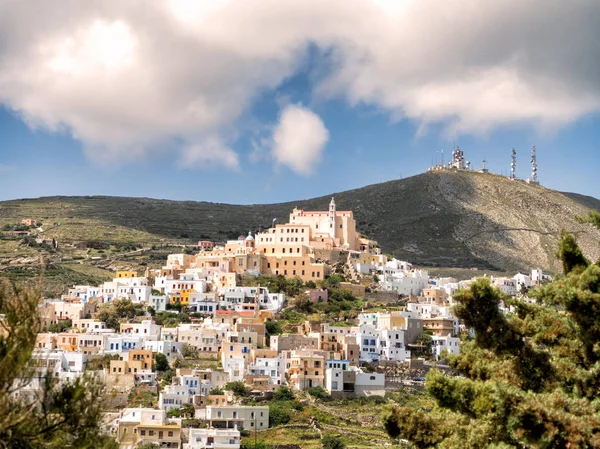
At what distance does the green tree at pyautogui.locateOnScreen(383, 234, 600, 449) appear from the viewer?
44.4ft

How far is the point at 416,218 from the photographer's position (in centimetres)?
12131

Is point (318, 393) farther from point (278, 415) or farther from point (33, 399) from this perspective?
point (33, 399)

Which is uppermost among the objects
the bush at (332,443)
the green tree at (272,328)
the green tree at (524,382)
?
the green tree at (272,328)

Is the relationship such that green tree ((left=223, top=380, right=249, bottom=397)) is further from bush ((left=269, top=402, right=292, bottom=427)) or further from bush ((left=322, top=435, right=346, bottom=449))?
bush ((left=322, top=435, right=346, bottom=449))

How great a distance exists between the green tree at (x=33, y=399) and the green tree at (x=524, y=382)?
5249 millimetres

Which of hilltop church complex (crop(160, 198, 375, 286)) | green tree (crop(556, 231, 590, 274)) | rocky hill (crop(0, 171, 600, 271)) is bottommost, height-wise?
green tree (crop(556, 231, 590, 274))

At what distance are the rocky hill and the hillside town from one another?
29192mm

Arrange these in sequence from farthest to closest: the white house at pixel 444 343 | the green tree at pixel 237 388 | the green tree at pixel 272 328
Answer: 1. the green tree at pixel 272 328
2. the white house at pixel 444 343
3. the green tree at pixel 237 388

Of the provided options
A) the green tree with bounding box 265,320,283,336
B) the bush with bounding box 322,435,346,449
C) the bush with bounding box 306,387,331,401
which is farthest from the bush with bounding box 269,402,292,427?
the green tree with bounding box 265,320,283,336

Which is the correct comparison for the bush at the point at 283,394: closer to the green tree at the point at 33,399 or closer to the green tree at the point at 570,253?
the green tree at the point at 570,253

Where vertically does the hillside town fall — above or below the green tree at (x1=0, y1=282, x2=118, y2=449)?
above

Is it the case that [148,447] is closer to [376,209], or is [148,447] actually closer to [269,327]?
[269,327]

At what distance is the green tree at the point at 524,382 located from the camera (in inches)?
532

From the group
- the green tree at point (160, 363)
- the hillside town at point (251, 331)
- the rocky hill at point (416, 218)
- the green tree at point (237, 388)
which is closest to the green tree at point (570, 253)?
the hillside town at point (251, 331)
